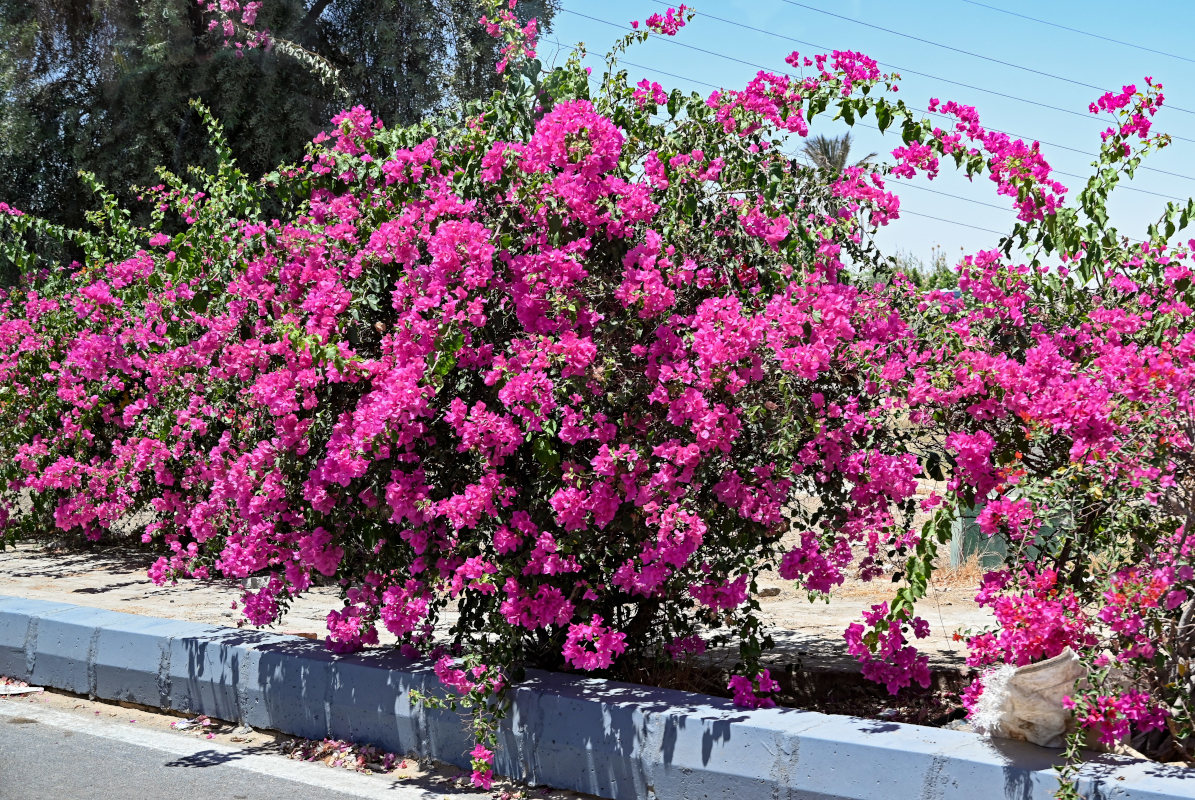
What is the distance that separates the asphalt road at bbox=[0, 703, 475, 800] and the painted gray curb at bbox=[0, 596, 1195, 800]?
0.97 ft

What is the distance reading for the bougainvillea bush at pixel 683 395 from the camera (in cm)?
445

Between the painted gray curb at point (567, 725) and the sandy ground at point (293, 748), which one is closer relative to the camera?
the painted gray curb at point (567, 725)

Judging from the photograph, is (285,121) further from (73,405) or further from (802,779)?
(802,779)

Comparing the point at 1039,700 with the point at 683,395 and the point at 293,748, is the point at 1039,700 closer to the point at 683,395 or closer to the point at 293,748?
the point at 683,395

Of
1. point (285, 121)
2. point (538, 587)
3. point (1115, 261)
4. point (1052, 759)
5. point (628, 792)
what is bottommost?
point (628, 792)

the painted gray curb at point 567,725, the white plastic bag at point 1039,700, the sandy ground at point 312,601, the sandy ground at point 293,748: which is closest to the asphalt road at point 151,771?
the sandy ground at point 293,748

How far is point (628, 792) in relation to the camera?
15.9 ft

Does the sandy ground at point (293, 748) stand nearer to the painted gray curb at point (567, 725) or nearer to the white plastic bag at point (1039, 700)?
the painted gray curb at point (567, 725)

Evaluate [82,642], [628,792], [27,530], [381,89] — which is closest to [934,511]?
[628,792]

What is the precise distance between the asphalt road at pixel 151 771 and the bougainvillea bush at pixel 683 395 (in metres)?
0.66

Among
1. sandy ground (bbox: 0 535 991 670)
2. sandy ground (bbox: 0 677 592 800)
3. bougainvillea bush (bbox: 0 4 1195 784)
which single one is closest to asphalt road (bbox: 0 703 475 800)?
sandy ground (bbox: 0 677 592 800)

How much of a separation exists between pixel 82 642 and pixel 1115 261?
5.81m

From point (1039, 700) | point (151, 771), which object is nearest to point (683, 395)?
point (1039, 700)

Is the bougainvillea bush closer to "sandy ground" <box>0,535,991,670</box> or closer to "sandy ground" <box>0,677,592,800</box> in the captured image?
"sandy ground" <box>0,677,592,800</box>
